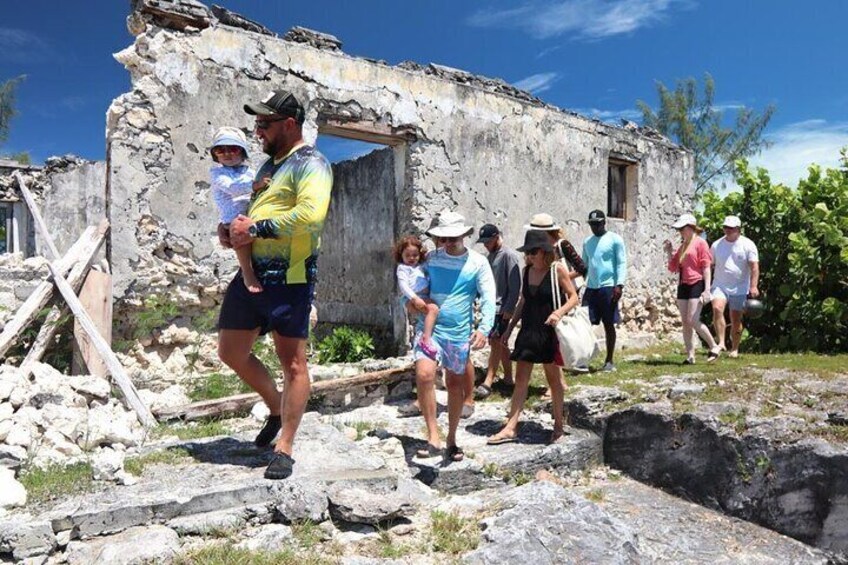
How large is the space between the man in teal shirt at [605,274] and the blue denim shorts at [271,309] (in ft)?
13.2

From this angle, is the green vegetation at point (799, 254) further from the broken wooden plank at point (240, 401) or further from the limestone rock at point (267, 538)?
the limestone rock at point (267, 538)

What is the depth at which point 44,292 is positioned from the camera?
17.1 ft

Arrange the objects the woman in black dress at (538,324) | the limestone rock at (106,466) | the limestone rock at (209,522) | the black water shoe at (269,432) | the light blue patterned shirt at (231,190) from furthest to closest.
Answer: the woman in black dress at (538,324), the black water shoe at (269,432), the light blue patterned shirt at (231,190), the limestone rock at (106,466), the limestone rock at (209,522)

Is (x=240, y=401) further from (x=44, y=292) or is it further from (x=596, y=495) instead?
(x=596, y=495)

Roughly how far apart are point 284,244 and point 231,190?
0.53m

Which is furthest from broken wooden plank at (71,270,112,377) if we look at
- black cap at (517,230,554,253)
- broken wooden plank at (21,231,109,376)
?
black cap at (517,230,554,253)

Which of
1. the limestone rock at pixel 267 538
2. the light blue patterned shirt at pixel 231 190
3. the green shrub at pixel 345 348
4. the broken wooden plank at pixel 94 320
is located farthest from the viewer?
the green shrub at pixel 345 348

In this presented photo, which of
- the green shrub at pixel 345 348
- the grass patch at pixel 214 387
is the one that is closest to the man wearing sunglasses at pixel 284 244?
the grass patch at pixel 214 387

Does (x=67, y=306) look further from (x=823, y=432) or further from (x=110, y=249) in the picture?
(x=823, y=432)

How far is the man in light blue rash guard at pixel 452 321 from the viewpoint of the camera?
13.8 feet

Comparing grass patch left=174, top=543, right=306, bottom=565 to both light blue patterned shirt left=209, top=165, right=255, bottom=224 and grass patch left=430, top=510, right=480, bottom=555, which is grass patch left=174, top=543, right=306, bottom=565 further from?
light blue patterned shirt left=209, top=165, right=255, bottom=224

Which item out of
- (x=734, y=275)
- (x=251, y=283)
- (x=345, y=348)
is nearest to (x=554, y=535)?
(x=251, y=283)

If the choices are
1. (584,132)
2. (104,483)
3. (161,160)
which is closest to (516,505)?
(104,483)

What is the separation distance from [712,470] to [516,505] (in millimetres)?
1826
